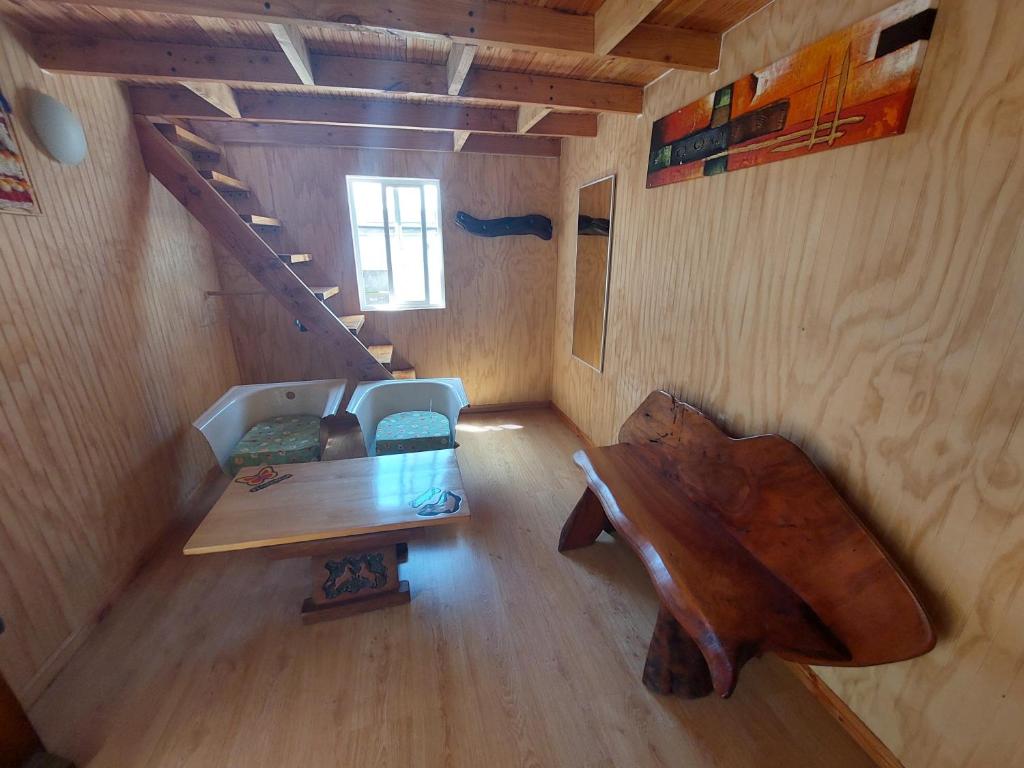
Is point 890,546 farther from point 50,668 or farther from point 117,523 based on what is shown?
point 117,523

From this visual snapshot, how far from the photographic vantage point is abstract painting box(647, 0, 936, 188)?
3.47 ft

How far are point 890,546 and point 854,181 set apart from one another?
3.53 ft

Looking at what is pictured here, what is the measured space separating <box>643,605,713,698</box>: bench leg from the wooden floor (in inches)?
2.0

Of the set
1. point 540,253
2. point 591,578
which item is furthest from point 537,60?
point 591,578

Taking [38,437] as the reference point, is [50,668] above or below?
below

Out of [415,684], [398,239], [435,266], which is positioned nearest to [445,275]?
[435,266]

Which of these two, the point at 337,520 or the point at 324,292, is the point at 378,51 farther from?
the point at 337,520

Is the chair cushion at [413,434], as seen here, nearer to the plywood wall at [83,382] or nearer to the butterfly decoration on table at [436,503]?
the butterfly decoration on table at [436,503]

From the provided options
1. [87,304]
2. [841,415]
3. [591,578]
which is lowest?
[591,578]

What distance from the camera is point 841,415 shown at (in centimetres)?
129

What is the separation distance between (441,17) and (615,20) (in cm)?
59

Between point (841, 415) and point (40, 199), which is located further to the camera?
point (40, 199)

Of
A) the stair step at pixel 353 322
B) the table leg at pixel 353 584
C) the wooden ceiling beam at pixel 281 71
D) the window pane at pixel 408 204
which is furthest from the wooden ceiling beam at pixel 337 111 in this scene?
the table leg at pixel 353 584

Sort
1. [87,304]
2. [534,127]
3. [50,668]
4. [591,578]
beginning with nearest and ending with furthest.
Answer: [50,668], [87,304], [591,578], [534,127]
